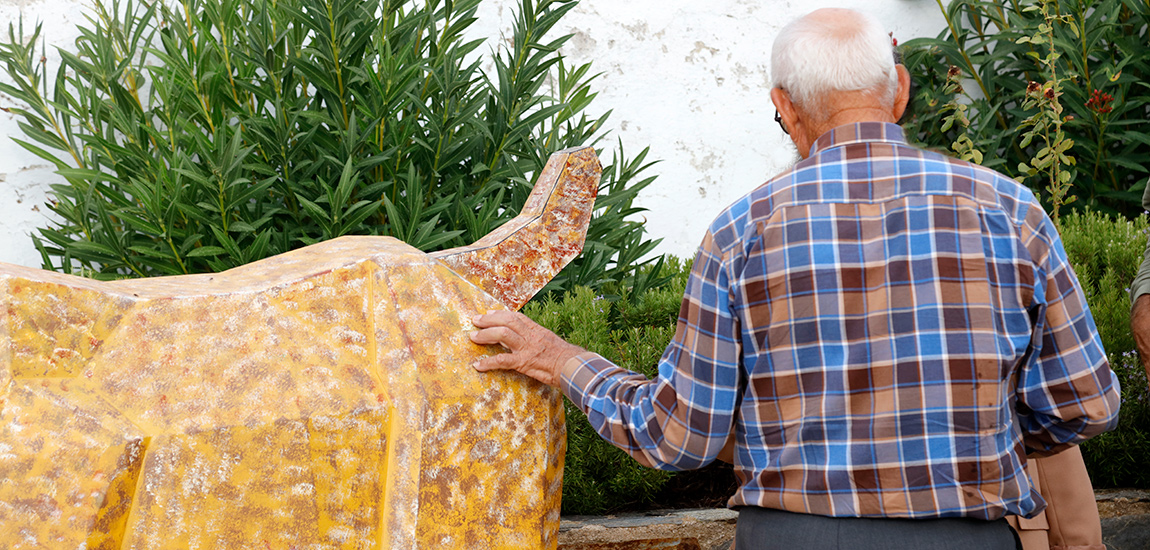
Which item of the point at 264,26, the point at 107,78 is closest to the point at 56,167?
the point at 107,78

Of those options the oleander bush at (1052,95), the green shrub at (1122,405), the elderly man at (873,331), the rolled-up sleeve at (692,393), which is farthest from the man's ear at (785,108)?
the oleander bush at (1052,95)

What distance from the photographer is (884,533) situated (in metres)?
1.43

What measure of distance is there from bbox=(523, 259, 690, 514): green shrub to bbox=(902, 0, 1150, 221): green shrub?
209cm

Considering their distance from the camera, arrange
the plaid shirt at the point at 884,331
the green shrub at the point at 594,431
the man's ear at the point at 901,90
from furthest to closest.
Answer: the green shrub at the point at 594,431 < the man's ear at the point at 901,90 < the plaid shirt at the point at 884,331

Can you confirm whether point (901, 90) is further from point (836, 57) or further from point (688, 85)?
point (688, 85)

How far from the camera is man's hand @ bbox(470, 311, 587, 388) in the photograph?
173 centimetres

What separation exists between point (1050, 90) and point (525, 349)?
134 inches

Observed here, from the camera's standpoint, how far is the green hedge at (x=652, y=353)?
2.80 meters

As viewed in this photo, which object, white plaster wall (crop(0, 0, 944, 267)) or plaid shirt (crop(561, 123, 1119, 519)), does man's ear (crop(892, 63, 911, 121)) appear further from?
white plaster wall (crop(0, 0, 944, 267))

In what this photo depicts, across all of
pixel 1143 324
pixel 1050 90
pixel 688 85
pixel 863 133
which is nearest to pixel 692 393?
pixel 863 133

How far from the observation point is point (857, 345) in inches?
56.3

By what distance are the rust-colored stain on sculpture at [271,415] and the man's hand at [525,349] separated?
30mm

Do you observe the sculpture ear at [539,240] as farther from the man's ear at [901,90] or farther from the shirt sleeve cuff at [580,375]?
the man's ear at [901,90]

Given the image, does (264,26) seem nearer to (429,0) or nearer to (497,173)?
(429,0)
